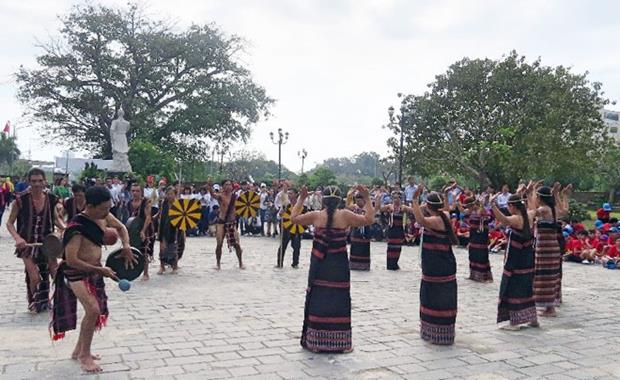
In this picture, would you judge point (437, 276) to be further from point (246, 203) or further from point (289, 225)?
point (246, 203)

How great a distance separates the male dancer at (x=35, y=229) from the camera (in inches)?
282

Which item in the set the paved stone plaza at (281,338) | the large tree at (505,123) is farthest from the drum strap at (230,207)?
the large tree at (505,123)

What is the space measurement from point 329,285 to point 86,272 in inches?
93.9

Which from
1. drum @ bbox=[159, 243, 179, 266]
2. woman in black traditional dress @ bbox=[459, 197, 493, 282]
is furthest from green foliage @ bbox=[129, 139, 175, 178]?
woman in black traditional dress @ bbox=[459, 197, 493, 282]

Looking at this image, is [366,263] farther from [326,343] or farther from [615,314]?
[326,343]

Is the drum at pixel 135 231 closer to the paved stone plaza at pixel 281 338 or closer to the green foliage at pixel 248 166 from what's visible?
the paved stone plaza at pixel 281 338

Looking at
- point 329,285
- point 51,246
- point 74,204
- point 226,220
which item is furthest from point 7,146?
point 329,285

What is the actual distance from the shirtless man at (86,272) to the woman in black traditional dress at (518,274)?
4.62 meters

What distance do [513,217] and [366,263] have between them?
5269 mm

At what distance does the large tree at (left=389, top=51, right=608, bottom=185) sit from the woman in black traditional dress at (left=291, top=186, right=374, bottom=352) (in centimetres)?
2202

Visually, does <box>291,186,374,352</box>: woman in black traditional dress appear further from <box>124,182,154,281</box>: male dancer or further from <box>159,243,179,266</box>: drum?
<box>159,243,179,266</box>: drum

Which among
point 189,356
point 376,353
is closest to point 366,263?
point 376,353

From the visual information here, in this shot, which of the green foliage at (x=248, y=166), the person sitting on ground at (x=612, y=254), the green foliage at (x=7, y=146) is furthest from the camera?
the green foliage at (x=7, y=146)

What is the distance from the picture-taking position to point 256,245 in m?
16.7
